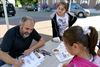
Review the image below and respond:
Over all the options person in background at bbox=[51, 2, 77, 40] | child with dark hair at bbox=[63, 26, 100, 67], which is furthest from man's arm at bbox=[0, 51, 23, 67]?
person in background at bbox=[51, 2, 77, 40]

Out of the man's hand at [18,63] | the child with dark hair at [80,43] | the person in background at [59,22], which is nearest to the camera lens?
the child with dark hair at [80,43]

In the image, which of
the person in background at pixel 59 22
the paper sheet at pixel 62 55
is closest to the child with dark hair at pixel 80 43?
the paper sheet at pixel 62 55

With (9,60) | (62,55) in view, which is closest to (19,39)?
(9,60)

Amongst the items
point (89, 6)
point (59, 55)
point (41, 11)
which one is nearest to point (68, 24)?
point (59, 55)

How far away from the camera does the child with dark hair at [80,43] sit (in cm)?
123

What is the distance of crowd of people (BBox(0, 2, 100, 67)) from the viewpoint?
125cm

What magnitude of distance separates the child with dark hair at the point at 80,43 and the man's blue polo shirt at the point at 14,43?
2.77ft

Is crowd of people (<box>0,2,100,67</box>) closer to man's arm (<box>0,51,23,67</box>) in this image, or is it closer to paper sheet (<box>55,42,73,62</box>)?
man's arm (<box>0,51,23,67</box>)

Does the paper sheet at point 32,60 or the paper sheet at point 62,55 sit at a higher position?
the paper sheet at point 32,60

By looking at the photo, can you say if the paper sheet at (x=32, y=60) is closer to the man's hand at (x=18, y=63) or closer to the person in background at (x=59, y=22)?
the man's hand at (x=18, y=63)

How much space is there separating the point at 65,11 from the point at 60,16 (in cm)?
10

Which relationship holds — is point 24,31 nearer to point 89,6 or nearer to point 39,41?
point 39,41

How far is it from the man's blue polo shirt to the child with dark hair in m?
0.84

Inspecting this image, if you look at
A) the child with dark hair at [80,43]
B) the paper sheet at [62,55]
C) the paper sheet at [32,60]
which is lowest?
the paper sheet at [62,55]
